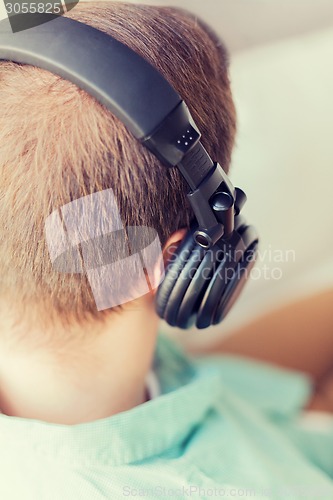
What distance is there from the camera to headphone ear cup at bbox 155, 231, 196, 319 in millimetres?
520

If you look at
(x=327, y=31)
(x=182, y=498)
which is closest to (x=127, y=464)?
(x=182, y=498)

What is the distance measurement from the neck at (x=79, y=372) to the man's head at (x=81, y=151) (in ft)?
0.17

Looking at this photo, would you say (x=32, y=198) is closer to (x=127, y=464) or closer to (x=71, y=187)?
(x=71, y=187)

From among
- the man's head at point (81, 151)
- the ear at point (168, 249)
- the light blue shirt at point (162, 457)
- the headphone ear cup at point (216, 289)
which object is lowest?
the light blue shirt at point (162, 457)

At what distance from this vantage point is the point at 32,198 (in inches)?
18.4

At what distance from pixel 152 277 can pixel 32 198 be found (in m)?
0.15

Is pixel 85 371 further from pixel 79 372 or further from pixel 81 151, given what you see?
pixel 81 151

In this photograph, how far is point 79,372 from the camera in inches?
23.6

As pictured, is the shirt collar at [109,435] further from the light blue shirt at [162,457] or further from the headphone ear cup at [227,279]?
the headphone ear cup at [227,279]

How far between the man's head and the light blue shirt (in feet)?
0.44

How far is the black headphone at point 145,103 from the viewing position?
0.42 m

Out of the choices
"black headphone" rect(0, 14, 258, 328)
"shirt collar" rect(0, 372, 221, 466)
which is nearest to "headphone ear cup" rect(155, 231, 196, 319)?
"black headphone" rect(0, 14, 258, 328)

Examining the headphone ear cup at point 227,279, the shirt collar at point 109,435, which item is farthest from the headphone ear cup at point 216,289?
the shirt collar at point 109,435

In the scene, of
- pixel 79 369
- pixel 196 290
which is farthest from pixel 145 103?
pixel 79 369
